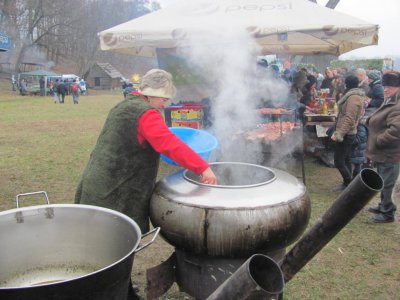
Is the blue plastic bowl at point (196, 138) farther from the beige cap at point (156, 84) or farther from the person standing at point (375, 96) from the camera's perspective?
the person standing at point (375, 96)

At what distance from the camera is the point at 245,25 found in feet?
17.5

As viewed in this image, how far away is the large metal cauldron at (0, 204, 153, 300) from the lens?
1.88m

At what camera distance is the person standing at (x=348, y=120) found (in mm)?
5363

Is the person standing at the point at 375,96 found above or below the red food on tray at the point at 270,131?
above

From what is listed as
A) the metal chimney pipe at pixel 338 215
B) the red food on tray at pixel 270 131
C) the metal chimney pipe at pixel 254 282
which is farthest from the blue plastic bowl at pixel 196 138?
the red food on tray at pixel 270 131

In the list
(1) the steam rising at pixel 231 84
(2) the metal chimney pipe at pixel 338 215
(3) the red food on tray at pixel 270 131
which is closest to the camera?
(2) the metal chimney pipe at pixel 338 215

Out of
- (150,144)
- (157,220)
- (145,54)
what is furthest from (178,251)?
(145,54)

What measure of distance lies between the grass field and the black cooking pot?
4.21 ft

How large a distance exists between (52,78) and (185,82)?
33121 mm

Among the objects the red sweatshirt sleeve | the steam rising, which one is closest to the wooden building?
the steam rising

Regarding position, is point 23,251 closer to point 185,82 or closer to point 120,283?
point 120,283

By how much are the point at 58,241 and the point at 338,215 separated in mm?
1440

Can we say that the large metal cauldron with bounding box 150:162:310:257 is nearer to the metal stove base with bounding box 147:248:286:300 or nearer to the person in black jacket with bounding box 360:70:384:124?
the metal stove base with bounding box 147:248:286:300

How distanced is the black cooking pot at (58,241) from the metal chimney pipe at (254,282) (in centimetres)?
51
